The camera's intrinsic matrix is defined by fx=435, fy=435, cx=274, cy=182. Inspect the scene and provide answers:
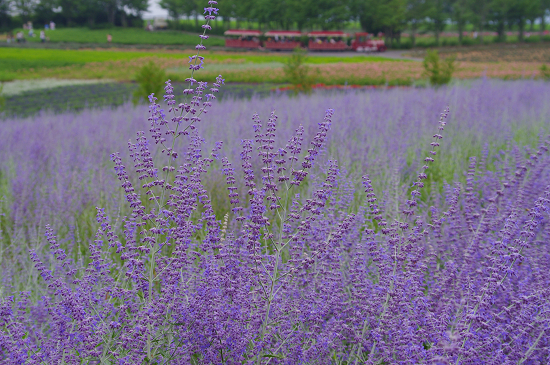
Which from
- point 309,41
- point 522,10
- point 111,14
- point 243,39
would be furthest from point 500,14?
point 111,14

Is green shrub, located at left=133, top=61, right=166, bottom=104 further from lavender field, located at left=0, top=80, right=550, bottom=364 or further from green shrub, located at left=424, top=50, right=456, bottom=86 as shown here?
lavender field, located at left=0, top=80, right=550, bottom=364

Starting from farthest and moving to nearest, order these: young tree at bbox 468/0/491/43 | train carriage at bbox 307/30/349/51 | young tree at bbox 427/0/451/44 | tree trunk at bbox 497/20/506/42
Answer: tree trunk at bbox 497/20/506/42
young tree at bbox 468/0/491/43
young tree at bbox 427/0/451/44
train carriage at bbox 307/30/349/51

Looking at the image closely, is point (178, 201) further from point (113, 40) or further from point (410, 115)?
point (113, 40)

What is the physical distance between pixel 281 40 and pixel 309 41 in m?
3.62

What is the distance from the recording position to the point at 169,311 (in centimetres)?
200

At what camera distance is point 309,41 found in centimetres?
5250

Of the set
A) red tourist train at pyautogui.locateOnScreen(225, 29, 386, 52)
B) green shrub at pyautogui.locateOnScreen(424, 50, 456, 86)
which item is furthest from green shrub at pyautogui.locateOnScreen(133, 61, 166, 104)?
red tourist train at pyautogui.locateOnScreen(225, 29, 386, 52)

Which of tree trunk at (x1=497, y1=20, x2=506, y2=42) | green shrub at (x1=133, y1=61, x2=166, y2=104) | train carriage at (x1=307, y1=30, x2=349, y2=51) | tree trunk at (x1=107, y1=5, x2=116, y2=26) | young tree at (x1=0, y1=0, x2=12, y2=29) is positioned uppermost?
tree trunk at (x1=107, y1=5, x2=116, y2=26)

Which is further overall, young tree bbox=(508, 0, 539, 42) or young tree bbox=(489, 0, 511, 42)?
young tree bbox=(489, 0, 511, 42)

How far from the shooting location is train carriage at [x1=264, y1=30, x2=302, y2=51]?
5256 cm

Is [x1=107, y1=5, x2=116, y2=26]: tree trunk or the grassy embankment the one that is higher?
[x1=107, y1=5, x2=116, y2=26]: tree trunk

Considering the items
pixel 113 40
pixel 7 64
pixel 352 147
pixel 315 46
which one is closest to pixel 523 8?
pixel 315 46

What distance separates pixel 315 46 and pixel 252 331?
52.2 meters

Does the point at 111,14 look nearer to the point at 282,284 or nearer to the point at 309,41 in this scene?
the point at 309,41
